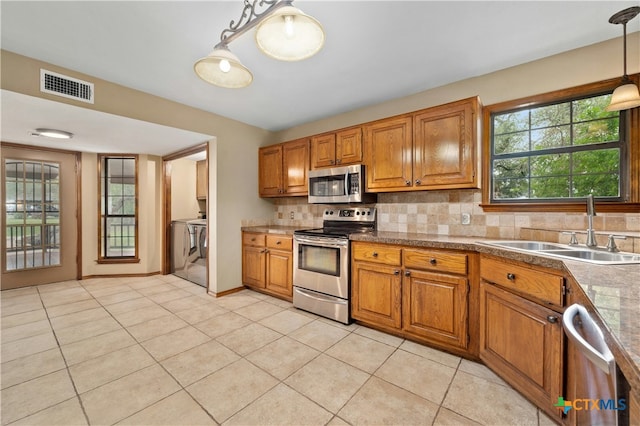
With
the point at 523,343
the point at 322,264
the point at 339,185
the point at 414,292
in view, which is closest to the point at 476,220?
the point at 414,292

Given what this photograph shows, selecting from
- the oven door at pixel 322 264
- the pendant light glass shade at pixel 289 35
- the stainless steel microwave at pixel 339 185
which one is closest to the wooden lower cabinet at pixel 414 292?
the oven door at pixel 322 264

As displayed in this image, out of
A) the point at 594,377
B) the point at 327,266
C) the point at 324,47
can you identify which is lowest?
the point at 327,266

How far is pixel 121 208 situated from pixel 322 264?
3944 millimetres

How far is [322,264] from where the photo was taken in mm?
2842

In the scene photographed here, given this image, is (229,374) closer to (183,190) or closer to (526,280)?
(526,280)

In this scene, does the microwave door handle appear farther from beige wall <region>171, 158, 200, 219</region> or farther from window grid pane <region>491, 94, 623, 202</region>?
beige wall <region>171, 158, 200, 219</region>

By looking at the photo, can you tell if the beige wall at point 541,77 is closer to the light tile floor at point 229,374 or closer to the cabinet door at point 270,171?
the cabinet door at point 270,171

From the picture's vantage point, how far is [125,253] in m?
4.50

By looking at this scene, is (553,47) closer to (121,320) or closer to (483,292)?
(483,292)

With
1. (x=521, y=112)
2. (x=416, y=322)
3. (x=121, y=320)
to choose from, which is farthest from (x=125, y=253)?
(x=521, y=112)

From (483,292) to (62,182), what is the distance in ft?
19.2

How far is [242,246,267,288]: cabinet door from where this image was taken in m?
3.50

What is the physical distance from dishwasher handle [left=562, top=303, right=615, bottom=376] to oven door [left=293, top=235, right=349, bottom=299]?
1.91m

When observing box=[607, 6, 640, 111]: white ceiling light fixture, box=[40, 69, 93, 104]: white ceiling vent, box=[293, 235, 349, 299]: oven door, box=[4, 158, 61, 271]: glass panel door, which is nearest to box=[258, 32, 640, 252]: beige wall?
box=[607, 6, 640, 111]: white ceiling light fixture
